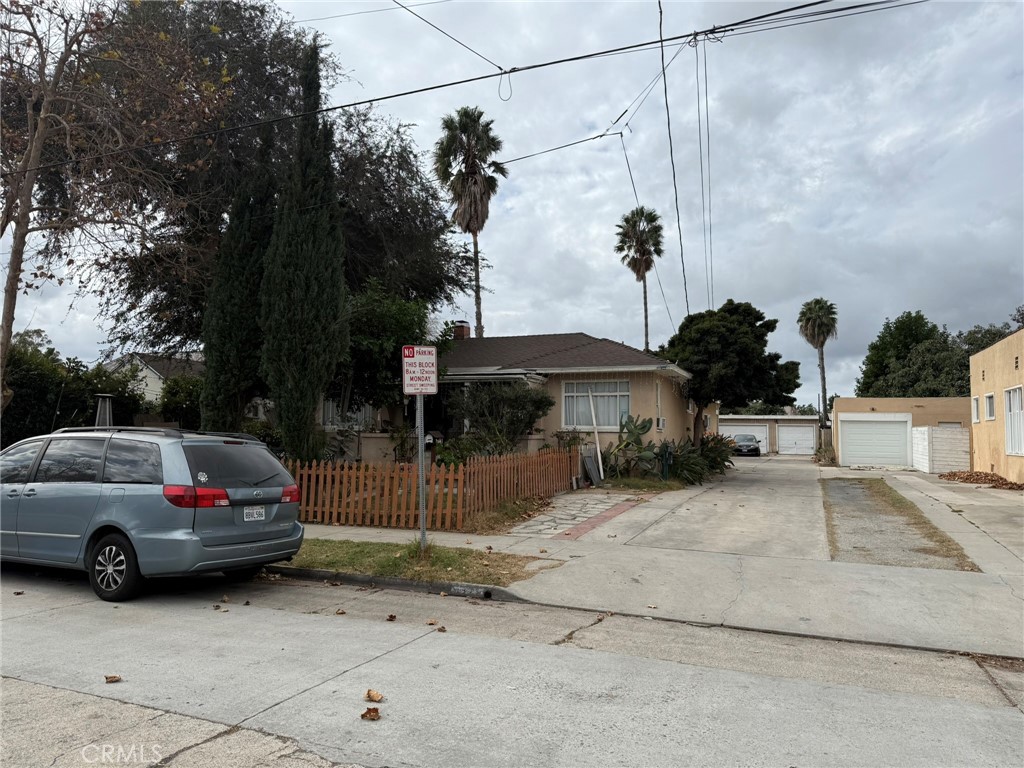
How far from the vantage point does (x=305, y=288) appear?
13.4m

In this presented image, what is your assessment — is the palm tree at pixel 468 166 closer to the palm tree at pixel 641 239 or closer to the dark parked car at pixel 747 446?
the palm tree at pixel 641 239

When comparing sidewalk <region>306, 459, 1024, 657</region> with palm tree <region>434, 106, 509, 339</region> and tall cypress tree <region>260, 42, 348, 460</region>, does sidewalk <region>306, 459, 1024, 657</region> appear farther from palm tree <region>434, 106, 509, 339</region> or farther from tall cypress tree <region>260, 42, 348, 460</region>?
palm tree <region>434, 106, 509, 339</region>

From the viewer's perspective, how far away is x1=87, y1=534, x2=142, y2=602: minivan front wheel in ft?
22.5

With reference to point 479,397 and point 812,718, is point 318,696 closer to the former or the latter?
point 812,718

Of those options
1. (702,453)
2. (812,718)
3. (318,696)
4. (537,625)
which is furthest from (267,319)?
(702,453)

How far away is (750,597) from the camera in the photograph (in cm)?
725

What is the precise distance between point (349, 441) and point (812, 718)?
555 inches

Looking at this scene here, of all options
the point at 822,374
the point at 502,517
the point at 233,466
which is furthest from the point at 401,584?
the point at 822,374

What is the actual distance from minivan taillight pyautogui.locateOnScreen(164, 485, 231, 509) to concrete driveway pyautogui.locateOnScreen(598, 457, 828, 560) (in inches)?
215

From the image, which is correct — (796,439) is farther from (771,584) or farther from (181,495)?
(181,495)

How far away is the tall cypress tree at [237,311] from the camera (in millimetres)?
14578

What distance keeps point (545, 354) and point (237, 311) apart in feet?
30.3

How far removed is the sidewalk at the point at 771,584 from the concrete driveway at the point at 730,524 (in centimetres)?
5

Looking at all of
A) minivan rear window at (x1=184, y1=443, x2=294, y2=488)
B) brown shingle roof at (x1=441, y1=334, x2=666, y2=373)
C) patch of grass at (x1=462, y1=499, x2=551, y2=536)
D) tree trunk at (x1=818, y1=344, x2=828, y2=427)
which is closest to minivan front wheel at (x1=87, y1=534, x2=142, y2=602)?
minivan rear window at (x1=184, y1=443, x2=294, y2=488)
